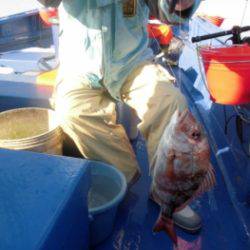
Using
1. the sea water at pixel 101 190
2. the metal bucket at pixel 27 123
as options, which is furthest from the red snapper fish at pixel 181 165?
the metal bucket at pixel 27 123

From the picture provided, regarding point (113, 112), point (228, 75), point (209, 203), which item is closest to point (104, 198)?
point (113, 112)

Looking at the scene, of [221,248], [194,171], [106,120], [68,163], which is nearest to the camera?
[68,163]

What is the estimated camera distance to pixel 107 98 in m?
2.53

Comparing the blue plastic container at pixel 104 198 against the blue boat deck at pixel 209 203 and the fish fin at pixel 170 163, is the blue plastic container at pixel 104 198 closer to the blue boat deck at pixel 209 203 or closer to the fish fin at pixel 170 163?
the blue boat deck at pixel 209 203

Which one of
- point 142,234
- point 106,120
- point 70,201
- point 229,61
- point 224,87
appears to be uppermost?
point 229,61

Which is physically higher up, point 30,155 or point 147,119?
point 30,155

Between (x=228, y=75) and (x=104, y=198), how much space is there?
1148 mm

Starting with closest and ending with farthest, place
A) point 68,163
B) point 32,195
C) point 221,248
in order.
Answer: point 32,195, point 68,163, point 221,248

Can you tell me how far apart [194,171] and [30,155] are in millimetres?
734

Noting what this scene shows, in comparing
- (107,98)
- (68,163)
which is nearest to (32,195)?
(68,163)

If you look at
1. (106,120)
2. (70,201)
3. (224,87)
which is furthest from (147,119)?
(70,201)

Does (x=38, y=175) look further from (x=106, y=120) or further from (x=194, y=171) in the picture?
(x=106, y=120)

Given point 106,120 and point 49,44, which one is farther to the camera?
point 49,44

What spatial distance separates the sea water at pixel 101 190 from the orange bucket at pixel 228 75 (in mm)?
883
